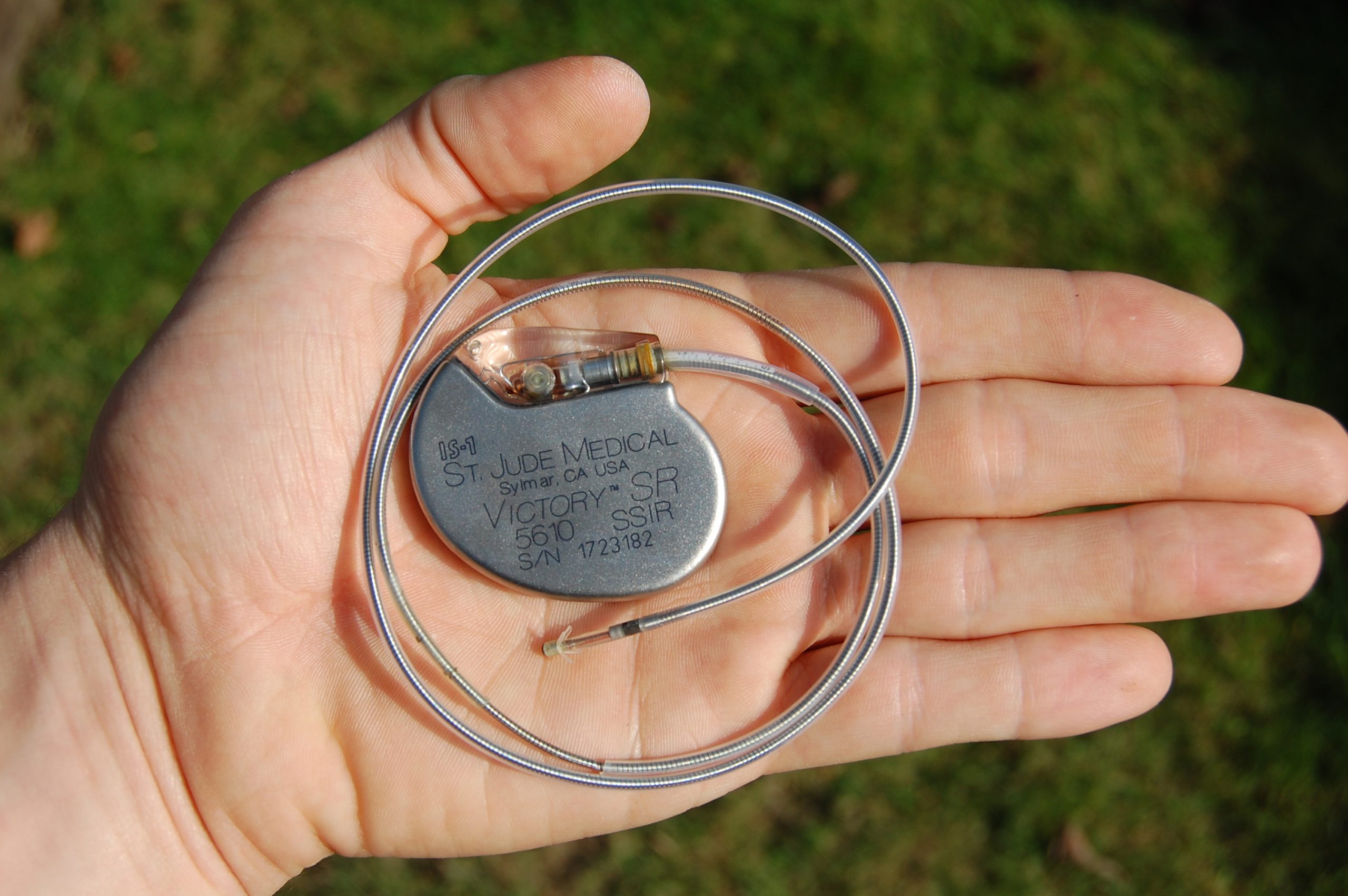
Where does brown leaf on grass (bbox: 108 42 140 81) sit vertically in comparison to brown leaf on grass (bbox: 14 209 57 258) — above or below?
above

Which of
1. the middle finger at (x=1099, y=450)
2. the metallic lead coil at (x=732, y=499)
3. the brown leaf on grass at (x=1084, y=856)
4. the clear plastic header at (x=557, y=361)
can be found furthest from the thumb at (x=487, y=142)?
the brown leaf on grass at (x=1084, y=856)

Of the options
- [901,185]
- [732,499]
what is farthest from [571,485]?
[901,185]

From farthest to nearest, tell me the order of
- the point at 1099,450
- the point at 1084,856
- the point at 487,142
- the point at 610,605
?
the point at 1084,856
the point at 1099,450
the point at 610,605
the point at 487,142

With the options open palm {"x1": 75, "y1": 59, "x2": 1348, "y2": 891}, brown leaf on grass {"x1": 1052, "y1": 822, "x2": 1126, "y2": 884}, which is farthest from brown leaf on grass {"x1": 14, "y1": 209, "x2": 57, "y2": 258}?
brown leaf on grass {"x1": 1052, "y1": 822, "x2": 1126, "y2": 884}

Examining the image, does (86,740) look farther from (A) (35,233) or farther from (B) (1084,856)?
(B) (1084,856)

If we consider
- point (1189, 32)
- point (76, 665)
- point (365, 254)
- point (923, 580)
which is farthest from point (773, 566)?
point (1189, 32)

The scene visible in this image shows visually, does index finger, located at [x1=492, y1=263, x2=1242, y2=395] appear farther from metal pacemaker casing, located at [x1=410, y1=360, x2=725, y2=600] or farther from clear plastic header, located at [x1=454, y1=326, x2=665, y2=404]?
metal pacemaker casing, located at [x1=410, y1=360, x2=725, y2=600]
